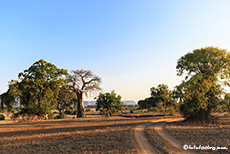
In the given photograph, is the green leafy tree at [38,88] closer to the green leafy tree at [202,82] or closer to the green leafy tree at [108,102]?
the green leafy tree at [108,102]

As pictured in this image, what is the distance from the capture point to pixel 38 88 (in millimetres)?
27234

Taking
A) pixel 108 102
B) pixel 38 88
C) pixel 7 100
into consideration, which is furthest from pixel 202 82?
pixel 7 100

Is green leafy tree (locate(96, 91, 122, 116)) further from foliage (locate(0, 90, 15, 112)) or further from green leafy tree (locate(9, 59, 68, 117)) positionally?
foliage (locate(0, 90, 15, 112))

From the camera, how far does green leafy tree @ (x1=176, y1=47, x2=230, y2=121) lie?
18.8m

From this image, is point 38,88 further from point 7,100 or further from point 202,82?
point 202,82

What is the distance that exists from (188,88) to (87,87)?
2177 centimetres

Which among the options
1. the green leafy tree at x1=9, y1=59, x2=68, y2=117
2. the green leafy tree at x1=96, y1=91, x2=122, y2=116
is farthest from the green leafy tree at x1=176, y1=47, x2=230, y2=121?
the green leafy tree at x1=9, y1=59, x2=68, y2=117

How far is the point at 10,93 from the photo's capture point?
2720 centimetres

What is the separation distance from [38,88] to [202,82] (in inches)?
1071

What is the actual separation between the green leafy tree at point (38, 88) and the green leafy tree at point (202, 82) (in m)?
22.9

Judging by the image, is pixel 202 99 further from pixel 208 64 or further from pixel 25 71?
pixel 25 71

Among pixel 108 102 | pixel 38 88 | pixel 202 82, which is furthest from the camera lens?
pixel 108 102

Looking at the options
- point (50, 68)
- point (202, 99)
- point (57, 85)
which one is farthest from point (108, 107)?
point (202, 99)

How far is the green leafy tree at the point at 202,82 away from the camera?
18.8 meters
